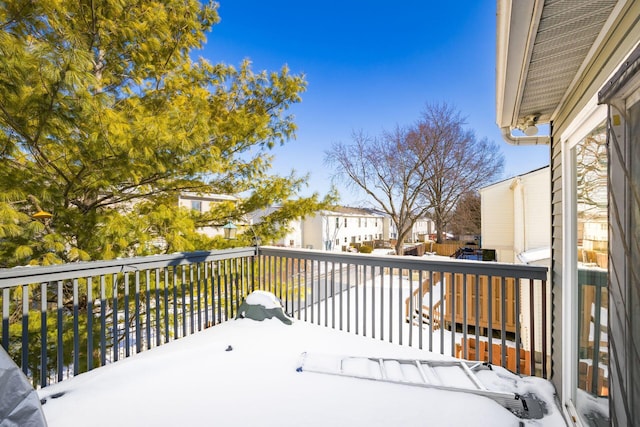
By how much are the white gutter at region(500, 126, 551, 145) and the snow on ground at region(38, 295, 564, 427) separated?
2281 mm

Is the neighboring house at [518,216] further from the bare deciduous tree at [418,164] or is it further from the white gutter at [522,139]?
the white gutter at [522,139]

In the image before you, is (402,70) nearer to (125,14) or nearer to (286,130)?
(286,130)

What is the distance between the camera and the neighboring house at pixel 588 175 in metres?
1.07

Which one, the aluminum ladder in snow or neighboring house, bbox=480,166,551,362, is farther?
neighboring house, bbox=480,166,551,362

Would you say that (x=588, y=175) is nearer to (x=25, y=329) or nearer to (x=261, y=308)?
(x=261, y=308)

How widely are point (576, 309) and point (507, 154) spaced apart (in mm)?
16147

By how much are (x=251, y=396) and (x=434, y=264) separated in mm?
2003

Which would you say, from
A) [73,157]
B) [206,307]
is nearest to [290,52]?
[73,157]

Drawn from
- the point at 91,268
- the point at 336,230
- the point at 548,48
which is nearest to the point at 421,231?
the point at 336,230

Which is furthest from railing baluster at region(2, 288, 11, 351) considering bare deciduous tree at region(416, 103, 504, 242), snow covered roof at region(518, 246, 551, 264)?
bare deciduous tree at region(416, 103, 504, 242)

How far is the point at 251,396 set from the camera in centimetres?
214

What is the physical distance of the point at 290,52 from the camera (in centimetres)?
883

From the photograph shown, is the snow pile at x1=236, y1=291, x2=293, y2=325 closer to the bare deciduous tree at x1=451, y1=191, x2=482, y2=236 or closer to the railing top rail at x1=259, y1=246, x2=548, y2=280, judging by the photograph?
the railing top rail at x1=259, y1=246, x2=548, y2=280

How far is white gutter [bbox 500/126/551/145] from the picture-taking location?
2.96 metres
